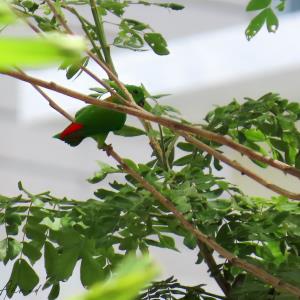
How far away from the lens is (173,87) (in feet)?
7.43

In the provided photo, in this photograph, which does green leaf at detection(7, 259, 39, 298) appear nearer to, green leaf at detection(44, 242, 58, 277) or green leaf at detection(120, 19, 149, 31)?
green leaf at detection(44, 242, 58, 277)

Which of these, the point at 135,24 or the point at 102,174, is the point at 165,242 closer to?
the point at 102,174

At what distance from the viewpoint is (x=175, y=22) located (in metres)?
2.35

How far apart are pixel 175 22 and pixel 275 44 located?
0.36m

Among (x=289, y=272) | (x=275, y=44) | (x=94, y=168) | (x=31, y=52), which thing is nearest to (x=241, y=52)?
(x=275, y=44)

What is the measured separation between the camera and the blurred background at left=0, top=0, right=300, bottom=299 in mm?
2221

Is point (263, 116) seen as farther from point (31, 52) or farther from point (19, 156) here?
point (19, 156)

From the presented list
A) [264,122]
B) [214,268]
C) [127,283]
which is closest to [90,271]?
[214,268]

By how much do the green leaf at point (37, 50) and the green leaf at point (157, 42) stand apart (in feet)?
2.13

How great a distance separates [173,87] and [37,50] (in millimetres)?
2193

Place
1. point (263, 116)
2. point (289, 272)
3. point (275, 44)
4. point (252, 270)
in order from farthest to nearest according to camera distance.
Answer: point (275, 44) → point (263, 116) → point (289, 272) → point (252, 270)

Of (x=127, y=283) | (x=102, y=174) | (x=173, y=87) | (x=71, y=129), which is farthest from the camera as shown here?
(x=173, y=87)

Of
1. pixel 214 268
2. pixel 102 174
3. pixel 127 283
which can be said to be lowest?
pixel 214 268

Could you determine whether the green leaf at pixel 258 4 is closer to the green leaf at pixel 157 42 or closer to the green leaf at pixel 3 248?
the green leaf at pixel 157 42
